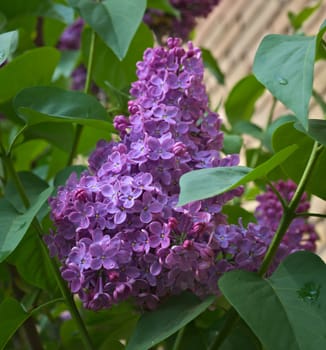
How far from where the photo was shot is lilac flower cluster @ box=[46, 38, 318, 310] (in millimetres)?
438

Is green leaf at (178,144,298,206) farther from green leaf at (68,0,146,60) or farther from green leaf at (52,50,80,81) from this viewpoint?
green leaf at (52,50,80,81)

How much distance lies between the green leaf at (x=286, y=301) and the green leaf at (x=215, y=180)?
2.5 inches

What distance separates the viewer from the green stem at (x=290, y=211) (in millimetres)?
447

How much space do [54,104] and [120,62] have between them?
0.13 m

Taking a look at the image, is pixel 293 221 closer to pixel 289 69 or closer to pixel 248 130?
pixel 248 130

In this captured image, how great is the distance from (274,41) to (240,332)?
20cm

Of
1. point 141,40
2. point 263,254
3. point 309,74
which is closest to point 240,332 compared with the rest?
point 263,254

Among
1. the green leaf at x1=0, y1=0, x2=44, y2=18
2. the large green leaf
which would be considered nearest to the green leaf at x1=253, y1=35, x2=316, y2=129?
the large green leaf

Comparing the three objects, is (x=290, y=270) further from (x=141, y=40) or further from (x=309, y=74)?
(x=141, y=40)

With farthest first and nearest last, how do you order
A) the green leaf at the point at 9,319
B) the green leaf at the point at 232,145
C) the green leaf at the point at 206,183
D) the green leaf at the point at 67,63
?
the green leaf at the point at 67,63 → the green leaf at the point at 232,145 → the green leaf at the point at 9,319 → the green leaf at the point at 206,183

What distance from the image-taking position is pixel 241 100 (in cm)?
82

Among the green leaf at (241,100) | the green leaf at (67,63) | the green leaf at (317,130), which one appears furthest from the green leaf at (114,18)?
the green leaf at (67,63)

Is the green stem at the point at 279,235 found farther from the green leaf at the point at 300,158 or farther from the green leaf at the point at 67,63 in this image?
the green leaf at the point at 67,63

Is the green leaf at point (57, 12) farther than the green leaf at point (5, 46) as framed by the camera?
Yes
